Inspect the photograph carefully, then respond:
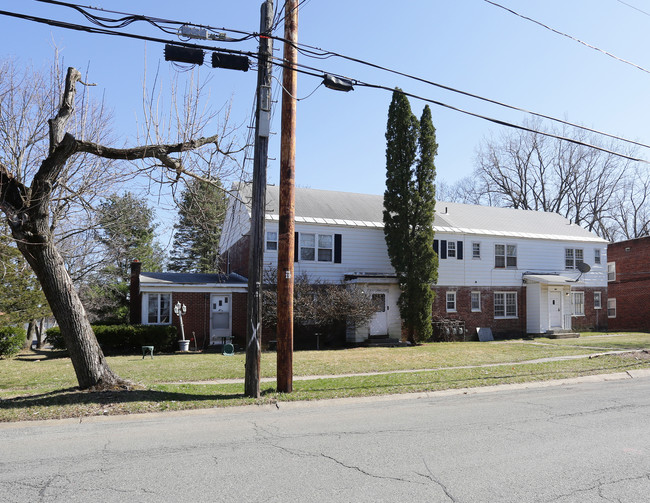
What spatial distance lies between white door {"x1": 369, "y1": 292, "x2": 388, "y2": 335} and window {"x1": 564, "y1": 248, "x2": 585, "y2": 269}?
1245 centimetres

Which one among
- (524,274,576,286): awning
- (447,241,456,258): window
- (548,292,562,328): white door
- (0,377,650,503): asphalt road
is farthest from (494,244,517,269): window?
(0,377,650,503): asphalt road

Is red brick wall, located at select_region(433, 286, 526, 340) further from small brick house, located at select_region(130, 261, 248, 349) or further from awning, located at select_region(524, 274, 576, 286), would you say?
small brick house, located at select_region(130, 261, 248, 349)

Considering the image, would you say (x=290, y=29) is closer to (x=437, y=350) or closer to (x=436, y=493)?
(x=436, y=493)

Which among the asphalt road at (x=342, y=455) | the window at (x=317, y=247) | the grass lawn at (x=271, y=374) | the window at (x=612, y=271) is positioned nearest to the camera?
the asphalt road at (x=342, y=455)

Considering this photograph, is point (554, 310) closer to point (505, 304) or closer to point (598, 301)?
point (505, 304)

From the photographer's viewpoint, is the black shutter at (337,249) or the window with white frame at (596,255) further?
the window with white frame at (596,255)

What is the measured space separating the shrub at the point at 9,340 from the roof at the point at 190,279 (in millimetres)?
4861

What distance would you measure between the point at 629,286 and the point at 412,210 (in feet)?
64.1

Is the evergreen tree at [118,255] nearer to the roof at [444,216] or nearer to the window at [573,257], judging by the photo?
the roof at [444,216]

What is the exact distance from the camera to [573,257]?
3003 centimetres

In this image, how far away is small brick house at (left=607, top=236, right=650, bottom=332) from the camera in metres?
32.7

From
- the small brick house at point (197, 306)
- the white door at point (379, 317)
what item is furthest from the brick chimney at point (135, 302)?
the white door at point (379, 317)

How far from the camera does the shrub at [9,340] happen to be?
19.2 m

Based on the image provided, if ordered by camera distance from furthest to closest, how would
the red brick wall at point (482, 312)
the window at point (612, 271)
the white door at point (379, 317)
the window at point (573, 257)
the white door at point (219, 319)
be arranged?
the window at point (612, 271), the window at point (573, 257), the red brick wall at point (482, 312), the white door at point (379, 317), the white door at point (219, 319)
